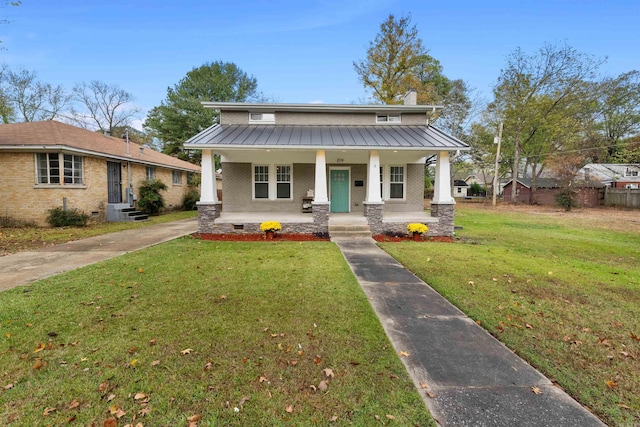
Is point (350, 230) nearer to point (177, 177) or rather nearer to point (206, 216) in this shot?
point (206, 216)

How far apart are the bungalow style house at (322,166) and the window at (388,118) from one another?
0.15 ft

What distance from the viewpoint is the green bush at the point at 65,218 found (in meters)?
11.7

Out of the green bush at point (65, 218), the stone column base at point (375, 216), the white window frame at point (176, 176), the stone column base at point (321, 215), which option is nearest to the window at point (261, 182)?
the stone column base at point (321, 215)

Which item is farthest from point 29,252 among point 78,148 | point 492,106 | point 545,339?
point 492,106

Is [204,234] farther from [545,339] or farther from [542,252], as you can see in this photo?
[542,252]

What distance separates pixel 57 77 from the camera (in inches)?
1081

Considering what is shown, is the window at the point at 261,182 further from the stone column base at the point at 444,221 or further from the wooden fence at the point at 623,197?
the wooden fence at the point at 623,197

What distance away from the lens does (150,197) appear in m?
16.0

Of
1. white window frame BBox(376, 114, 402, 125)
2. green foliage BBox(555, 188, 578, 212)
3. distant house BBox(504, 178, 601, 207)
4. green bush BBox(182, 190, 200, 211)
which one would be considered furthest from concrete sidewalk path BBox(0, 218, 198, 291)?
distant house BBox(504, 178, 601, 207)

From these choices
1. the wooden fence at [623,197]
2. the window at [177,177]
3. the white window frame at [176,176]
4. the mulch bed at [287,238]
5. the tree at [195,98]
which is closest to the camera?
the mulch bed at [287,238]

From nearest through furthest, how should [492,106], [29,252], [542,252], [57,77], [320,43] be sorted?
[29,252]
[542,252]
[320,43]
[57,77]
[492,106]

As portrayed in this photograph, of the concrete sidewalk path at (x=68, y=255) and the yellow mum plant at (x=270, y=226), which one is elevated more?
the yellow mum plant at (x=270, y=226)

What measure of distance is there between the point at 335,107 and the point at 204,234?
7.77 m

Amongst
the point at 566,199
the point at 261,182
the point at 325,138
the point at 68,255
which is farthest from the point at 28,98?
the point at 566,199
